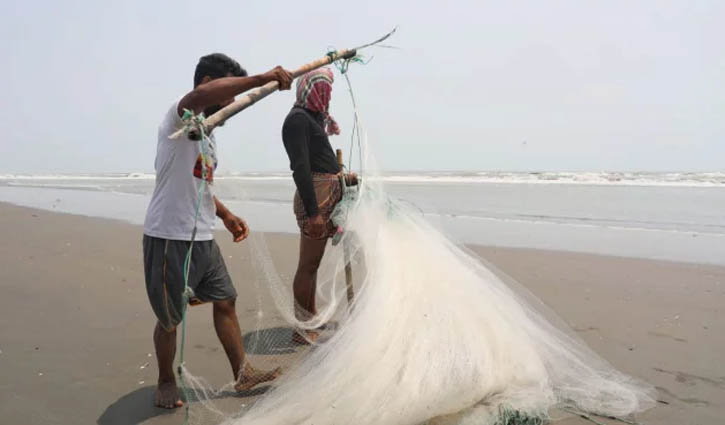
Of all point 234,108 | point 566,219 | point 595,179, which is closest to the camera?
point 234,108

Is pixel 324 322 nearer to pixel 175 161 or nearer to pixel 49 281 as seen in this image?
pixel 175 161

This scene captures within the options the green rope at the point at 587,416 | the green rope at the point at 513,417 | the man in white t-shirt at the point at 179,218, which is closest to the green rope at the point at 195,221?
the man in white t-shirt at the point at 179,218

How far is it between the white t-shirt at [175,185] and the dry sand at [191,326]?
2.83ft

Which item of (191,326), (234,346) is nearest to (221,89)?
(234,346)

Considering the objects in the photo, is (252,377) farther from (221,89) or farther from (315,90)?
(315,90)

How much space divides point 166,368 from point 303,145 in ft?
4.57

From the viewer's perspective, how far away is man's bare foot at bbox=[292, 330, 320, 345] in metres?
2.73

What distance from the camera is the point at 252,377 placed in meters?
2.60

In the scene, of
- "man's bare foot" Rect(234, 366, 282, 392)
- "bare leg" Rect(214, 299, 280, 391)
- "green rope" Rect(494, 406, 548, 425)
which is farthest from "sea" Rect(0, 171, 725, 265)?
"green rope" Rect(494, 406, 548, 425)

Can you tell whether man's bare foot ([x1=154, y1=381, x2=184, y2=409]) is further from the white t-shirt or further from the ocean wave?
the ocean wave

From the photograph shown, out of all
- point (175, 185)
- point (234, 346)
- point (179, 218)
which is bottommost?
point (234, 346)

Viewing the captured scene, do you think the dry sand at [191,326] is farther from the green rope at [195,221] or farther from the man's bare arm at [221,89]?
the man's bare arm at [221,89]

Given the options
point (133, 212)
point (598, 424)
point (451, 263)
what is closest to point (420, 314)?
point (451, 263)

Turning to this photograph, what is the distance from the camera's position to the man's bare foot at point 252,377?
2.59m
